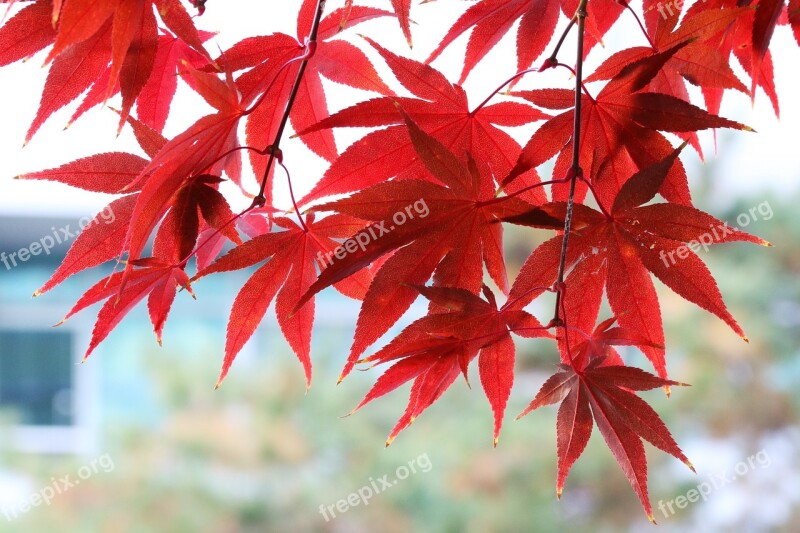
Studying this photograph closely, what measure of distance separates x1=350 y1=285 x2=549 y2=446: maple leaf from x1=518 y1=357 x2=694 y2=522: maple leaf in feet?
0.07

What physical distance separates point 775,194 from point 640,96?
12.6ft

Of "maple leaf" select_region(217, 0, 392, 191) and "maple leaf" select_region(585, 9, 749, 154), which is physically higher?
"maple leaf" select_region(217, 0, 392, 191)

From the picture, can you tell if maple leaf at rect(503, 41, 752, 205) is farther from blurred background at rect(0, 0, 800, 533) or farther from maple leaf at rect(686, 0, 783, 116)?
blurred background at rect(0, 0, 800, 533)

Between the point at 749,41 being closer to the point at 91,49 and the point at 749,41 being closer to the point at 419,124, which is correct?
the point at 419,124

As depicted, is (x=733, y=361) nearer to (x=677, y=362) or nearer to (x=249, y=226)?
(x=677, y=362)

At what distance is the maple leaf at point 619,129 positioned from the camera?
27 cm

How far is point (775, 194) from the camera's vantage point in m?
3.70

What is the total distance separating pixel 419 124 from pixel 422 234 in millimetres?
55

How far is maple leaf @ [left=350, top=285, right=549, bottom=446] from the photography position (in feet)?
0.86

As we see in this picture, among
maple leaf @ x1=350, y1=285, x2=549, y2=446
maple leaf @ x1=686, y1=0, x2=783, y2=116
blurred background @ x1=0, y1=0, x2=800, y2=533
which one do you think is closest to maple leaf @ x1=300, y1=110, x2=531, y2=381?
maple leaf @ x1=350, y1=285, x2=549, y2=446

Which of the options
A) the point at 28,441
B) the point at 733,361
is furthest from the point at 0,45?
the point at 28,441

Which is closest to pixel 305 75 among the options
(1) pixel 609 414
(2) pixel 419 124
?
(2) pixel 419 124

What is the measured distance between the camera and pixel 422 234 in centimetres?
27

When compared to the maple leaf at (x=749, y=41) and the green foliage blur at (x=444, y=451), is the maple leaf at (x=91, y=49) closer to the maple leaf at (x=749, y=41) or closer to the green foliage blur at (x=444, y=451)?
the maple leaf at (x=749, y=41)
